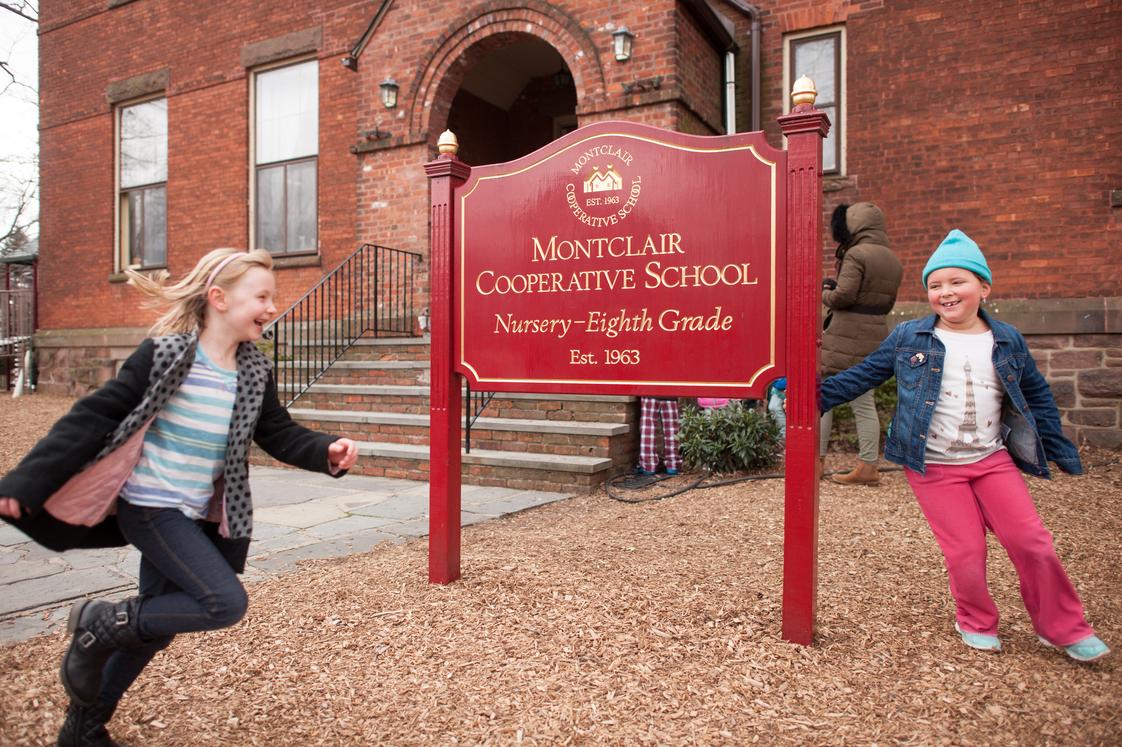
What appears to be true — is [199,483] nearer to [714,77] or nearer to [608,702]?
[608,702]

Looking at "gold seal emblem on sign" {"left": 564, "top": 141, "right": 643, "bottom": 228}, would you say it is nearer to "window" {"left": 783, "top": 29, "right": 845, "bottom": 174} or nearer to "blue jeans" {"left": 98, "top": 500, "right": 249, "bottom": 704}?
"blue jeans" {"left": 98, "top": 500, "right": 249, "bottom": 704}

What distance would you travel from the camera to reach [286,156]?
11078mm

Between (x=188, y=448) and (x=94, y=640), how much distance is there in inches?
20.9

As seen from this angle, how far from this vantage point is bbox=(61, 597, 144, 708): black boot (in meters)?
1.99

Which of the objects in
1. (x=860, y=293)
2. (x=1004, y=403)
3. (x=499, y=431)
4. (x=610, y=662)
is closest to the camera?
(x=610, y=662)

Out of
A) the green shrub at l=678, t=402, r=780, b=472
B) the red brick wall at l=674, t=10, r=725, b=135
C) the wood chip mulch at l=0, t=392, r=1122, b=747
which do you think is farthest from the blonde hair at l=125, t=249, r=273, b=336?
the red brick wall at l=674, t=10, r=725, b=135

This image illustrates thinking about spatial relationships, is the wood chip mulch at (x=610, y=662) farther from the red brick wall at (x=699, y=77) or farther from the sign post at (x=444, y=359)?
the red brick wall at (x=699, y=77)

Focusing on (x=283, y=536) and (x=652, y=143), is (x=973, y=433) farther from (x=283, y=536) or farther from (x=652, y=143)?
(x=283, y=536)

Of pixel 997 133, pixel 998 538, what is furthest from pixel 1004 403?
pixel 997 133

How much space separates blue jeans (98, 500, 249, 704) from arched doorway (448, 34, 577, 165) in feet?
29.0

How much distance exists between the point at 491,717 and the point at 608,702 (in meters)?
0.36

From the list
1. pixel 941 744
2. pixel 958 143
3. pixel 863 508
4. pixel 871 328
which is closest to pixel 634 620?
pixel 941 744

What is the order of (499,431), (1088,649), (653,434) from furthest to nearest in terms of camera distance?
(499,431)
(653,434)
(1088,649)

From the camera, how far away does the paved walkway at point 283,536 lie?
3.35 metres
